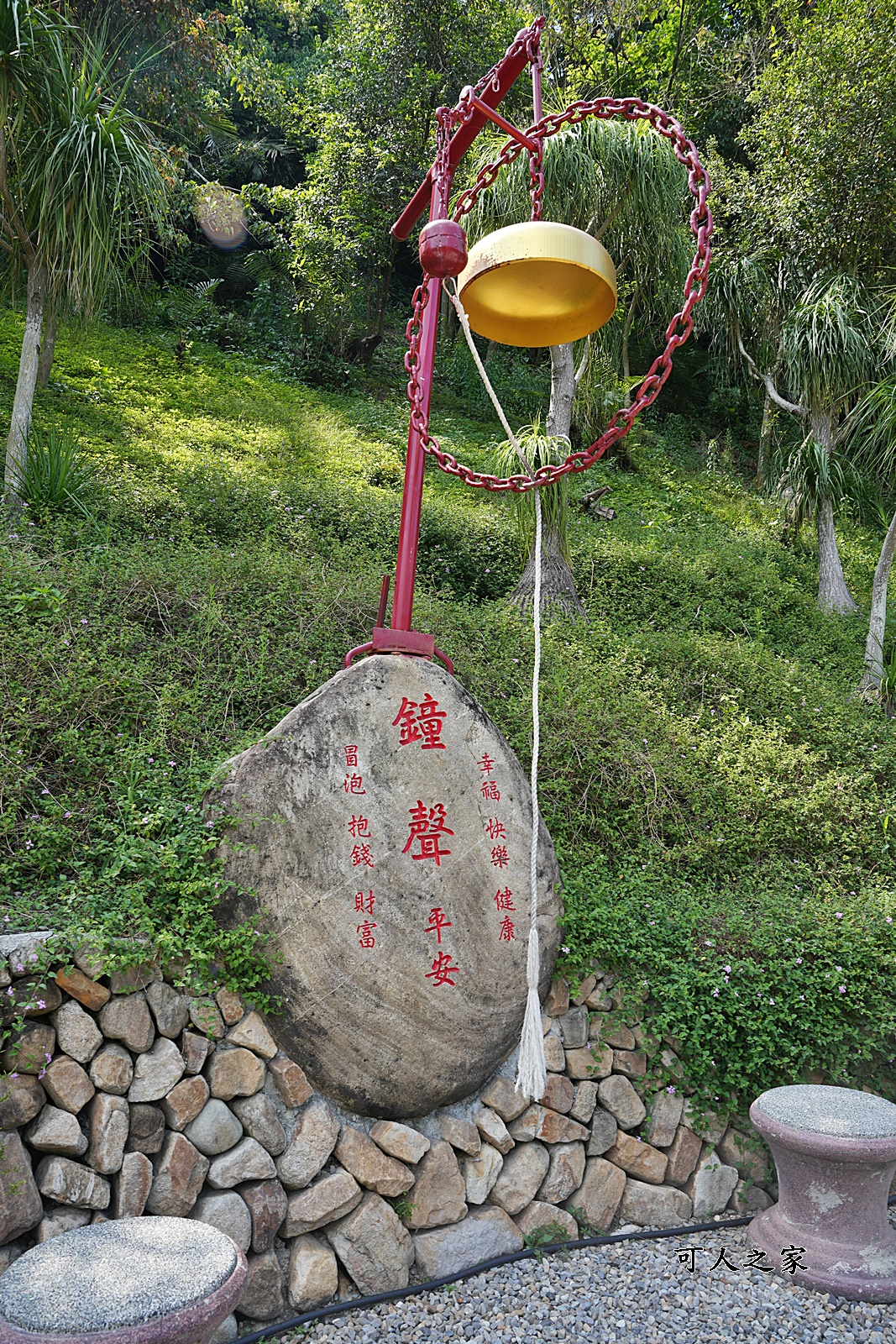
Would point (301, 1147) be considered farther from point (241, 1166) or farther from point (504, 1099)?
point (504, 1099)

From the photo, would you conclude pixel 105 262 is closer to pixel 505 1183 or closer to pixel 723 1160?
pixel 505 1183

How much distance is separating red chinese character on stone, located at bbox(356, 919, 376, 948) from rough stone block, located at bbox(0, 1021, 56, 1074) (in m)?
0.92

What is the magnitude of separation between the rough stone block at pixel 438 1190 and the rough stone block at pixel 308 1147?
0.35m

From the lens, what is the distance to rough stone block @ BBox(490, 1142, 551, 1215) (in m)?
2.96

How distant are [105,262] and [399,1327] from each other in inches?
200

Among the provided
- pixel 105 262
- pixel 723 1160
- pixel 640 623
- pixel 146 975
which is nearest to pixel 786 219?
pixel 640 623

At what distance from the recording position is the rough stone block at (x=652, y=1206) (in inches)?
125

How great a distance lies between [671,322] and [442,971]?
2.12 meters

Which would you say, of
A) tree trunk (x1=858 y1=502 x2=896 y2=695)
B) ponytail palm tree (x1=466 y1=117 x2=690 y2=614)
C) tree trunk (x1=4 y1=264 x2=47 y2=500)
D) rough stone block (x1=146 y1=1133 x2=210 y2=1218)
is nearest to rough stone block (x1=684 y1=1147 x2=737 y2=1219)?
rough stone block (x1=146 y1=1133 x2=210 y2=1218)

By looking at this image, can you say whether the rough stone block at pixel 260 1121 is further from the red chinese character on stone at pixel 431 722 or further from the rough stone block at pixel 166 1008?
the red chinese character on stone at pixel 431 722

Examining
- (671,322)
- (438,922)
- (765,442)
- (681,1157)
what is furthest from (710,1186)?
(765,442)

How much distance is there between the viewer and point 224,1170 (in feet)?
8.24

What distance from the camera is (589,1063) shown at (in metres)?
3.20

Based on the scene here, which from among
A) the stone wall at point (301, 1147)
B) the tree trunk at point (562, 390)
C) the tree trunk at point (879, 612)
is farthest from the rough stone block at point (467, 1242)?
the tree trunk at point (562, 390)
